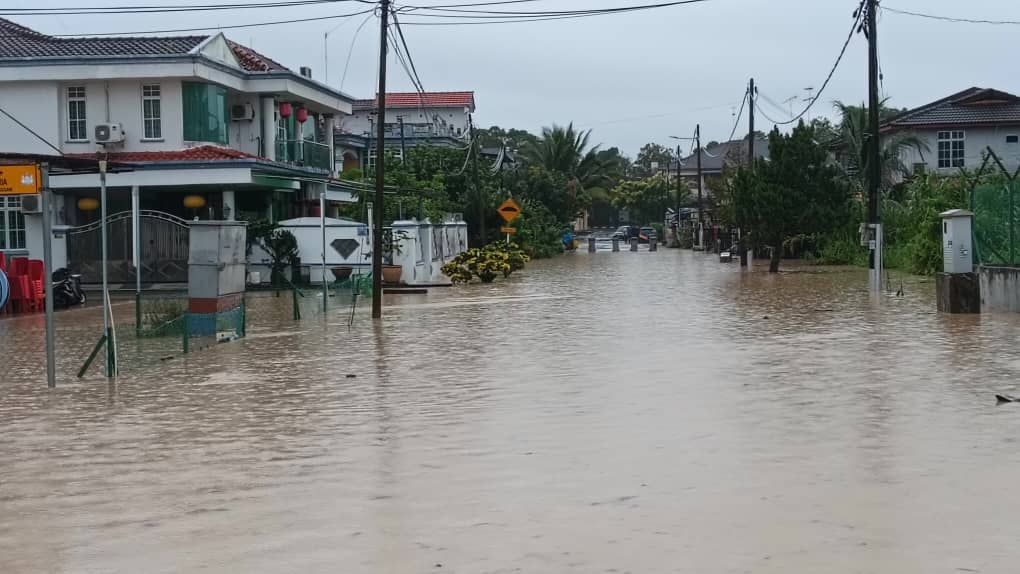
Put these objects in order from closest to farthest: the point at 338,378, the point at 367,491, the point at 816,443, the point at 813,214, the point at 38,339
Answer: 1. the point at 367,491
2. the point at 816,443
3. the point at 338,378
4. the point at 38,339
5. the point at 813,214

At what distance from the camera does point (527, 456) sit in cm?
1012

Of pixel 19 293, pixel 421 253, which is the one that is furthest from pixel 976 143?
pixel 19 293

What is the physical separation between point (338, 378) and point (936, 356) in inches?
307

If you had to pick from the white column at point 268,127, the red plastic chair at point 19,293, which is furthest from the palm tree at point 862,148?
the red plastic chair at point 19,293

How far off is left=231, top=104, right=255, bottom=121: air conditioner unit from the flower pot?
27.5 ft

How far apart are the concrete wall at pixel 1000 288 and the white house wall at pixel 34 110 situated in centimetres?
2658

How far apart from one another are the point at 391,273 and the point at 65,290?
974 centimetres

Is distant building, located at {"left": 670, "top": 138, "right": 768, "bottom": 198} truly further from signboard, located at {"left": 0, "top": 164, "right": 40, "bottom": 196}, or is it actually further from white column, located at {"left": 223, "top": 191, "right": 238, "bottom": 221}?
signboard, located at {"left": 0, "top": 164, "right": 40, "bottom": 196}

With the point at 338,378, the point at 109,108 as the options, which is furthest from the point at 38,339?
the point at 109,108

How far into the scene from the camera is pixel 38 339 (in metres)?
22.4

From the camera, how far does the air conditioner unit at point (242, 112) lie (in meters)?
41.9

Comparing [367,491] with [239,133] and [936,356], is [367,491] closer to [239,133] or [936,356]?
[936,356]

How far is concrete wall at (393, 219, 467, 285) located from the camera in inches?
1495

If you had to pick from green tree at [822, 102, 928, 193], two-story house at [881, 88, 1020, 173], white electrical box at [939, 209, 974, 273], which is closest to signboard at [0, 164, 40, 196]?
white electrical box at [939, 209, 974, 273]
